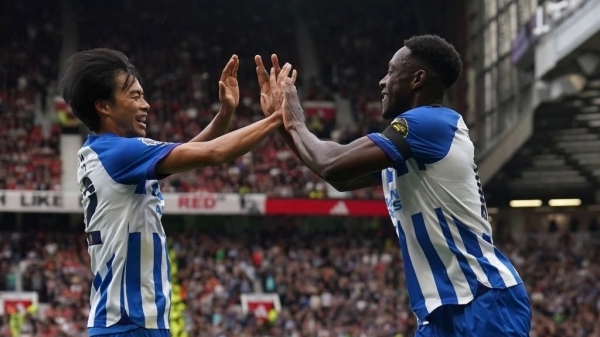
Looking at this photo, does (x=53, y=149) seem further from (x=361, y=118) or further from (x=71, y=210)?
(x=361, y=118)

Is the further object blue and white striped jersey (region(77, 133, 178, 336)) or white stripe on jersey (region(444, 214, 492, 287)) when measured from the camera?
blue and white striped jersey (region(77, 133, 178, 336))

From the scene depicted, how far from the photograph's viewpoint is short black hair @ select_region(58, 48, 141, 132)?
5.47 m

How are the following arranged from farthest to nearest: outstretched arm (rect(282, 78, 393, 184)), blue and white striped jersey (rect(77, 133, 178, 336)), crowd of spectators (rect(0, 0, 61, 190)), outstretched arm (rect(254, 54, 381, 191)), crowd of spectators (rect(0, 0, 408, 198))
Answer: crowd of spectators (rect(0, 0, 408, 198)), crowd of spectators (rect(0, 0, 61, 190)), outstretched arm (rect(254, 54, 381, 191)), blue and white striped jersey (rect(77, 133, 178, 336)), outstretched arm (rect(282, 78, 393, 184))

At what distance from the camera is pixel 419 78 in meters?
5.37

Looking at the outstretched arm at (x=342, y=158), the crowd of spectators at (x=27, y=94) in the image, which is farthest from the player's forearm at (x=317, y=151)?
the crowd of spectators at (x=27, y=94)

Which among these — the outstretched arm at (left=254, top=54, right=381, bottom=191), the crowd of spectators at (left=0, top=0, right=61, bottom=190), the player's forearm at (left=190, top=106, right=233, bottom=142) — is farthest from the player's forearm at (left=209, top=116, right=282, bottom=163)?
the crowd of spectators at (left=0, top=0, right=61, bottom=190)

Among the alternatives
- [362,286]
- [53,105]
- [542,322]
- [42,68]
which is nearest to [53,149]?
[53,105]

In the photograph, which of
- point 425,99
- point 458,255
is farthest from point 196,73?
point 458,255

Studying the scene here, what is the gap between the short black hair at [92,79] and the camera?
5.47 m

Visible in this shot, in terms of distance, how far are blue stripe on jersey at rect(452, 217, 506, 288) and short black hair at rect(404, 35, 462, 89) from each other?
0.73 m

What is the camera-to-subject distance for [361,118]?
33.6 meters

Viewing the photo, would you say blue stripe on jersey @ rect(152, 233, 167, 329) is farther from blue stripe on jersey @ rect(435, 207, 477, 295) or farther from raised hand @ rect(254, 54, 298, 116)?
blue stripe on jersey @ rect(435, 207, 477, 295)

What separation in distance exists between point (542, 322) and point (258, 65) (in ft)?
68.6

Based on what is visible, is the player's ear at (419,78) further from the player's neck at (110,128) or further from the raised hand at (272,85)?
the player's neck at (110,128)
